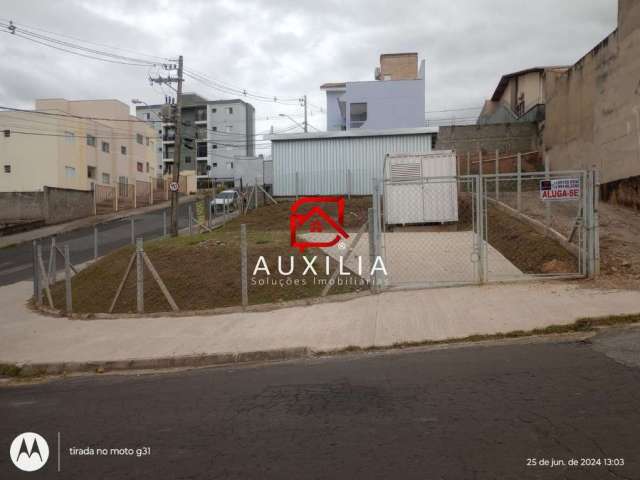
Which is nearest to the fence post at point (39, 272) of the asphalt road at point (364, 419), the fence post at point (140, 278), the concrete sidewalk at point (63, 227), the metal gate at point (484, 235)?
the fence post at point (140, 278)

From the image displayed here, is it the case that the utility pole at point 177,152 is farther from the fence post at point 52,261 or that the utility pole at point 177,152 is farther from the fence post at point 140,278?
the fence post at point 140,278

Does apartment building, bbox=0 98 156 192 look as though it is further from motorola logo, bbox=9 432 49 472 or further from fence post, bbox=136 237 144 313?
motorola logo, bbox=9 432 49 472

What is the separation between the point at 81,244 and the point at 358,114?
21377mm

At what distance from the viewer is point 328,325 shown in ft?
26.2

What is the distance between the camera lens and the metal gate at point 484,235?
930cm

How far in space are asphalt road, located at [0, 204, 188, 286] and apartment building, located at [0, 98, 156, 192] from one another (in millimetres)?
9217

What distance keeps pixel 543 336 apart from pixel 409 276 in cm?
385

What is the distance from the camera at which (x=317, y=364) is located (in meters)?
6.36

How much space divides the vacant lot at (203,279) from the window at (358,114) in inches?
1067

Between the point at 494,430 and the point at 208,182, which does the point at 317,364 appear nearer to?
the point at 494,430

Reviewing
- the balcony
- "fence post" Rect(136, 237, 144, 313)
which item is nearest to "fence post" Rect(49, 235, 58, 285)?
"fence post" Rect(136, 237, 144, 313)

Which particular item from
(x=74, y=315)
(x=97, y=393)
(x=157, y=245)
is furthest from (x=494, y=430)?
(x=157, y=245)

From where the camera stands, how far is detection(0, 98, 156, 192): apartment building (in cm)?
3853

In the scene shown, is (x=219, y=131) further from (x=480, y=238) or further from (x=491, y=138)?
(x=480, y=238)
